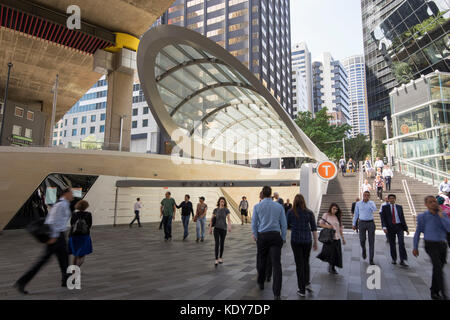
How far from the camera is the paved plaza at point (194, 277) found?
420 centimetres

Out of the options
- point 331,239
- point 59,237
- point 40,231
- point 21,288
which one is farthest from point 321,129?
point 21,288

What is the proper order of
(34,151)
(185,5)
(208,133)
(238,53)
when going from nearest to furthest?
1. (34,151)
2. (208,133)
3. (238,53)
4. (185,5)

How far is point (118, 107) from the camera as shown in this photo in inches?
862

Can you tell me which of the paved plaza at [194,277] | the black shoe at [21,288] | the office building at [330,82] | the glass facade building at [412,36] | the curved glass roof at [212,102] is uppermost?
the office building at [330,82]

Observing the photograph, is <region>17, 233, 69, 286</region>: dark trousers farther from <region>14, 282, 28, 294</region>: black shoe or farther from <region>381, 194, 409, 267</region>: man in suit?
<region>381, 194, 409, 267</region>: man in suit

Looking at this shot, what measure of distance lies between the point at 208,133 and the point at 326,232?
2142 centimetres

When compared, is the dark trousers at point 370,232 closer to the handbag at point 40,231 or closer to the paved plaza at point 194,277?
the paved plaza at point 194,277

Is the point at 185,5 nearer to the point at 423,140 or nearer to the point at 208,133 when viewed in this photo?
the point at 208,133

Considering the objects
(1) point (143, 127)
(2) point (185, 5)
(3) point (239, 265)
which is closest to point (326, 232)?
(3) point (239, 265)

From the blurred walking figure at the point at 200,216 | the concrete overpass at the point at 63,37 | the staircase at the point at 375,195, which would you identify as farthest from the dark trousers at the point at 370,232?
the concrete overpass at the point at 63,37

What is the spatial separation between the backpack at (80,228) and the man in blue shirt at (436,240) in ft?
17.9

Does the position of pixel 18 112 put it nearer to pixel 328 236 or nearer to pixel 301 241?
pixel 328 236

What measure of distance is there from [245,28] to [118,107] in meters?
47.1

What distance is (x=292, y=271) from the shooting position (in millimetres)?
5652
